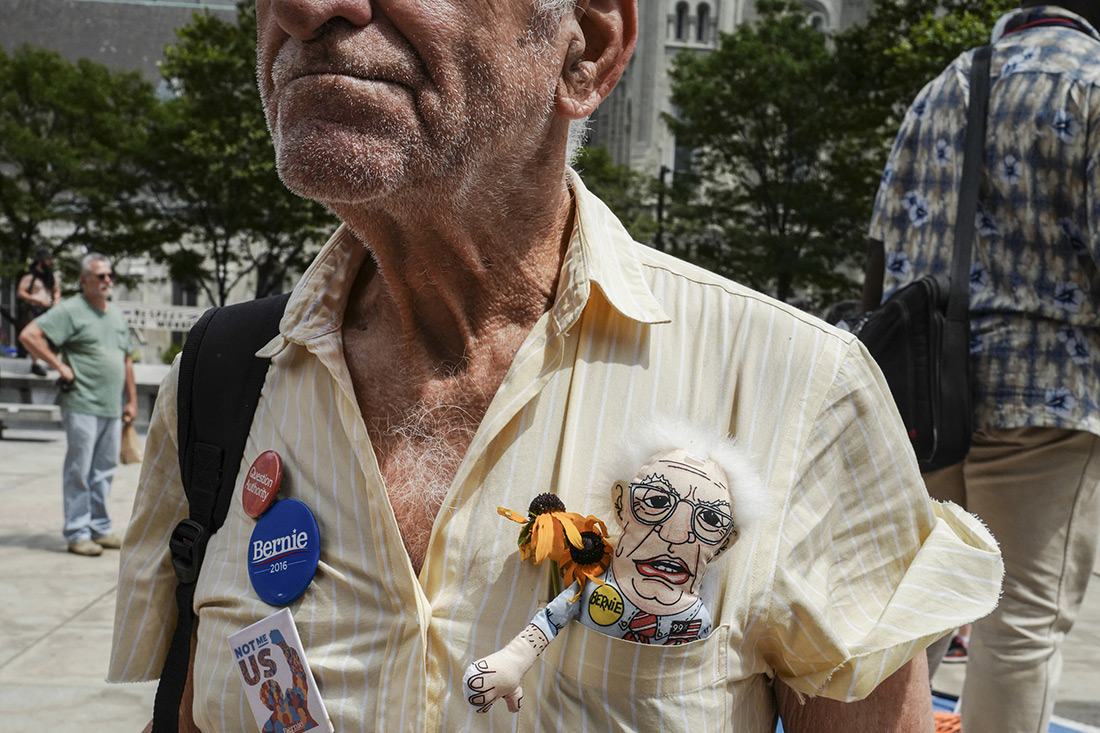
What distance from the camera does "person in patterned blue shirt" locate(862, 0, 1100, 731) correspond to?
279 cm

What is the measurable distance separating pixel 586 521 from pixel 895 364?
5.52 feet

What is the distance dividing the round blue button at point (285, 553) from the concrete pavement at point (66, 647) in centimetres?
340

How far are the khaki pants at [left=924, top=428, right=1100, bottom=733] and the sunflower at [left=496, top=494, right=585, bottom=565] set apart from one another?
186 cm

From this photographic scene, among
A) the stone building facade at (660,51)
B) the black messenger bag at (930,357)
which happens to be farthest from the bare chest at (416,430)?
the stone building facade at (660,51)

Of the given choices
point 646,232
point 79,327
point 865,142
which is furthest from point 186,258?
point 79,327

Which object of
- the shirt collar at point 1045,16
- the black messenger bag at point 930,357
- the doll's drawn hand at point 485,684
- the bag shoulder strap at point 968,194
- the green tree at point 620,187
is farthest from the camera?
the green tree at point 620,187

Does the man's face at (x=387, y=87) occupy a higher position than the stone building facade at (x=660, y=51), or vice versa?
the stone building facade at (x=660, y=51)

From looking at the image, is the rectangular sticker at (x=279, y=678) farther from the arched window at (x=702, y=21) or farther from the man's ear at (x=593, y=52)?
the arched window at (x=702, y=21)

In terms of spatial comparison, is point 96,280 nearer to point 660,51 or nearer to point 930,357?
point 930,357

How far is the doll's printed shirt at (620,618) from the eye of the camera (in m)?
1.29

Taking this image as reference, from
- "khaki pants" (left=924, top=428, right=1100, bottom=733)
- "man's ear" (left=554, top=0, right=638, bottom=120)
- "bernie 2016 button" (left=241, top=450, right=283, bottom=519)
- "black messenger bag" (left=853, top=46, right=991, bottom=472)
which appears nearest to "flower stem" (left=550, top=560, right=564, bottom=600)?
"bernie 2016 button" (left=241, top=450, right=283, bottom=519)

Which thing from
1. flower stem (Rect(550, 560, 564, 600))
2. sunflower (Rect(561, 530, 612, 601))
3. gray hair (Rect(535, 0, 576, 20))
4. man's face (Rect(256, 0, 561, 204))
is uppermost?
gray hair (Rect(535, 0, 576, 20))

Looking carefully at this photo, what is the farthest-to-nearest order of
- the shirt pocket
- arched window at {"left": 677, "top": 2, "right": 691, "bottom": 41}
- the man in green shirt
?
arched window at {"left": 677, "top": 2, "right": 691, "bottom": 41}, the man in green shirt, the shirt pocket

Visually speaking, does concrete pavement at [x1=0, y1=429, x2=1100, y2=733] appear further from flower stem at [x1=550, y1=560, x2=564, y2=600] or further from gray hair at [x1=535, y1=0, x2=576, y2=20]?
gray hair at [x1=535, y1=0, x2=576, y2=20]
